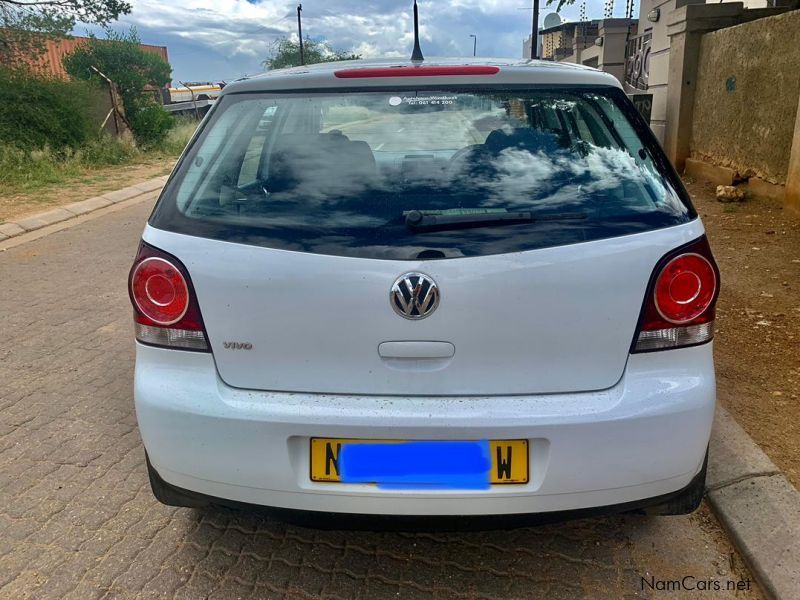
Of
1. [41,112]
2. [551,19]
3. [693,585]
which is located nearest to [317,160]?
[693,585]

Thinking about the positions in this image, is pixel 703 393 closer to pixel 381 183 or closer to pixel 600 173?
pixel 600 173

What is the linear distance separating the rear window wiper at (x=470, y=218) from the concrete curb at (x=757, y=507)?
1.33m

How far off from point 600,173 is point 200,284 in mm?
1243

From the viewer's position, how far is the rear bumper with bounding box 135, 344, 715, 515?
1893 mm

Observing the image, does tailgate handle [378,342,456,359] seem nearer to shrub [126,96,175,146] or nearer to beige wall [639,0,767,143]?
beige wall [639,0,767,143]

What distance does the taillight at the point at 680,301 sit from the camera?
1.95 meters

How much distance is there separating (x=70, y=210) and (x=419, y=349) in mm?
8981

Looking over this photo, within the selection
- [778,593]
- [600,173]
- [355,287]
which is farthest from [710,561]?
[355,287]

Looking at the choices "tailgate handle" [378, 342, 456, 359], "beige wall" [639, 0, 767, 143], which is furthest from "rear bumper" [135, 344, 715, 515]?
"beige wall" [639, 0, 767, 143]

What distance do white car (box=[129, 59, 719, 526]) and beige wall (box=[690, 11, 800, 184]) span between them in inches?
246

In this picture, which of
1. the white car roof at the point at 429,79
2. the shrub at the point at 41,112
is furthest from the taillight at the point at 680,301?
the shrub at the point at 41,112

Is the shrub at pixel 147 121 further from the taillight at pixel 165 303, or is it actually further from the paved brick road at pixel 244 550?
the taillight at pixel 165 303

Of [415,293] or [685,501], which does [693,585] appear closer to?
[685,501]

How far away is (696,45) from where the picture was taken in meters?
9.78
